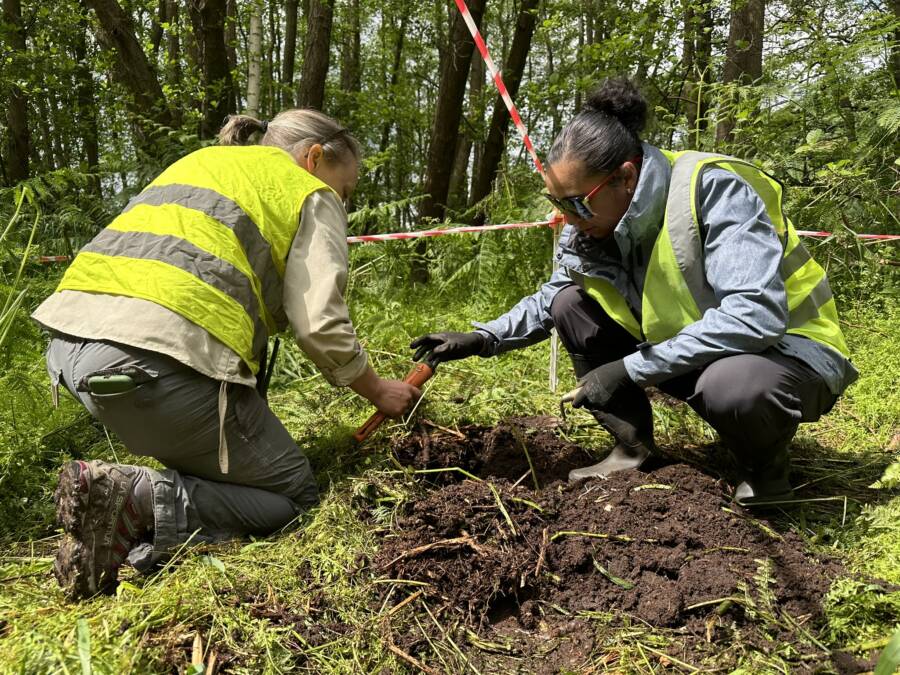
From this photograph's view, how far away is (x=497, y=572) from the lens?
1.81m

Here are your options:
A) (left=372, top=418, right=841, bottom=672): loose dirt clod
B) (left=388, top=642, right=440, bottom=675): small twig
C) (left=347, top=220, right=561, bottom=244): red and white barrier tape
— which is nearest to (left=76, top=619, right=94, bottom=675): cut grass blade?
(left=388, top=642, right=440, bottom=675): small twig

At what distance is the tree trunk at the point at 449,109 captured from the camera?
21.1 ft

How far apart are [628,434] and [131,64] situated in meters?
5.62

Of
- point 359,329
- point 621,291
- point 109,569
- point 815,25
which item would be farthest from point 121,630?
point 815,25

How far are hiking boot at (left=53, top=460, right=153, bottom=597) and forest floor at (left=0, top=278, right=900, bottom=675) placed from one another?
0.08 meters

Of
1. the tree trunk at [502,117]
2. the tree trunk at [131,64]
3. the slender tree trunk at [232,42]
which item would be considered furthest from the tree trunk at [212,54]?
the tree trunk at [502,117]

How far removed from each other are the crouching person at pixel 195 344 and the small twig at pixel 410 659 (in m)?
0.77

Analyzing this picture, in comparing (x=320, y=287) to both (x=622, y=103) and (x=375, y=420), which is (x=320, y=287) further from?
(x=622, y=103)

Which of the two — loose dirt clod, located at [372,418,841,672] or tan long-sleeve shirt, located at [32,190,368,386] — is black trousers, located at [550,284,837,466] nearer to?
loose dirt clod, located at [372,418,841,672]

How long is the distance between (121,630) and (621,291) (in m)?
1.85

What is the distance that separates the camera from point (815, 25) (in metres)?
5.60

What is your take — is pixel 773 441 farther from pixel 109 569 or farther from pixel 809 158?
pixel 809 158

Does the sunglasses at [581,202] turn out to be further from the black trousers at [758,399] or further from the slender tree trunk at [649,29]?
the slender tree trunk at [649,29]

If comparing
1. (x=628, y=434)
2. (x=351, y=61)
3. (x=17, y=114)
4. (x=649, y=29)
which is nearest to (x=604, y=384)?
(x=628, y=434)
